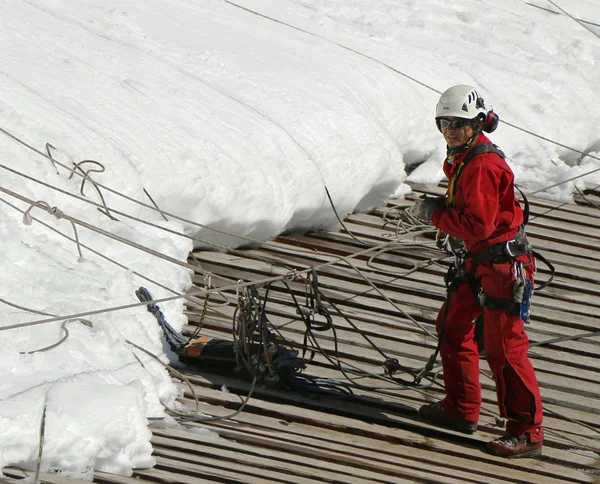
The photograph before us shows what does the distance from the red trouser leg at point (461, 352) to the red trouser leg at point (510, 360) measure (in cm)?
12

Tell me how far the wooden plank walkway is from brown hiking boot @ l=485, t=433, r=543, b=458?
0.03 meters

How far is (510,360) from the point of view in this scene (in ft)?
13.9

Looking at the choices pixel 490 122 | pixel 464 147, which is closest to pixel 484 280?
pixel 464 147

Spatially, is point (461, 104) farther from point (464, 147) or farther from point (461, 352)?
point (461, 352)

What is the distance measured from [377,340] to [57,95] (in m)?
2.34

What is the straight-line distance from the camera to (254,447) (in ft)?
12.6

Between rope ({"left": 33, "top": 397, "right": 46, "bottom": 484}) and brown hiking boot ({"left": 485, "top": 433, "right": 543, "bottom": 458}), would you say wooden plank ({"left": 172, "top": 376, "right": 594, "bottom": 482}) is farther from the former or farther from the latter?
rope ({"left": 33, "top": 397, "right": 46, "bottom": 484})

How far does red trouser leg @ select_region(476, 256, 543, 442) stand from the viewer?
424cm

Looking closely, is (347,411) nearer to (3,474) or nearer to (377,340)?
(377,340)

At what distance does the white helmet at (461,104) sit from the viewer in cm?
428

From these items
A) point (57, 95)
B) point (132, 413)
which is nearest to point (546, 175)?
point (57, 95)

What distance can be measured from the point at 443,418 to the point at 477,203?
914 mm

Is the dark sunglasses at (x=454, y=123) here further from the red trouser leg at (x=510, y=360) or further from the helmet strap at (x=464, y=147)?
the red trouser leg at (x=510, y=360)

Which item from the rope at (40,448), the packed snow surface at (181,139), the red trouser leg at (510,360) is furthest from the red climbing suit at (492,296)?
the rope at (40,448)
